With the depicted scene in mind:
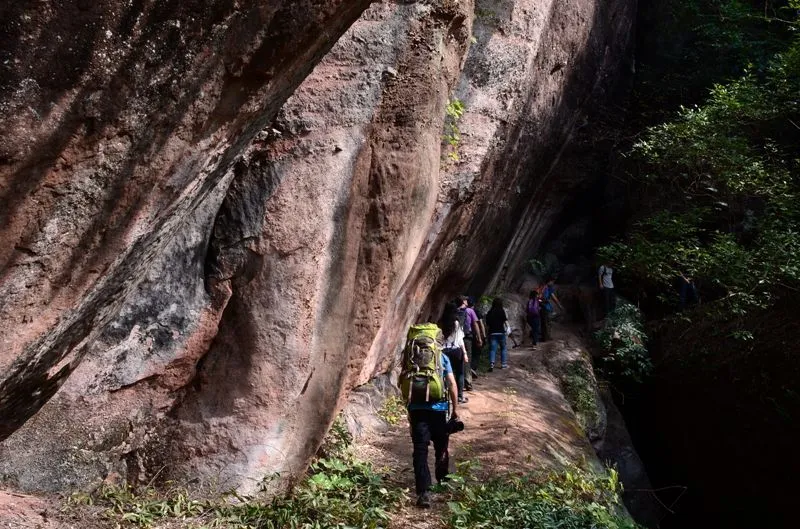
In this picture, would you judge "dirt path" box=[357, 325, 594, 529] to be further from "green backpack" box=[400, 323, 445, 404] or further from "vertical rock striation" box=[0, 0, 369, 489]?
"vertical rock striation" box=[0, 0, 369, 489]

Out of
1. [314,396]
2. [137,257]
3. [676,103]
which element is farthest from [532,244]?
[137,257]

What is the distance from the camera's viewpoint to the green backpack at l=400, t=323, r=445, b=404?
6.36 metres

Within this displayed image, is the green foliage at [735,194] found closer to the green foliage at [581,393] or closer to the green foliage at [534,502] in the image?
the green foliage at [581,393]

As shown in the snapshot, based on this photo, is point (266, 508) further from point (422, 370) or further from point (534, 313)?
point (534, 313)

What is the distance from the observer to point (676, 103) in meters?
21.4

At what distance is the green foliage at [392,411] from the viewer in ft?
33.1

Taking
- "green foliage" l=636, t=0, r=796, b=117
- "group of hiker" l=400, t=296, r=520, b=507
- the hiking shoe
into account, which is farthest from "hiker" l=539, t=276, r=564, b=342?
the hiking shoe

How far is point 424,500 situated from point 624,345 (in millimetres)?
A: 11891

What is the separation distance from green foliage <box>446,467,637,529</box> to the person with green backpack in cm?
45

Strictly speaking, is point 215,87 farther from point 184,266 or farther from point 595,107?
point 595,107

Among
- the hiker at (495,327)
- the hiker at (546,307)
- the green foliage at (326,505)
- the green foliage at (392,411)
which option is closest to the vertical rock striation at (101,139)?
the green foliage at (326,505)

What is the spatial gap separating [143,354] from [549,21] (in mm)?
11036

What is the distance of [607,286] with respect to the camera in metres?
18.8

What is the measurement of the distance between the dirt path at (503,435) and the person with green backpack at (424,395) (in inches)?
16.4
